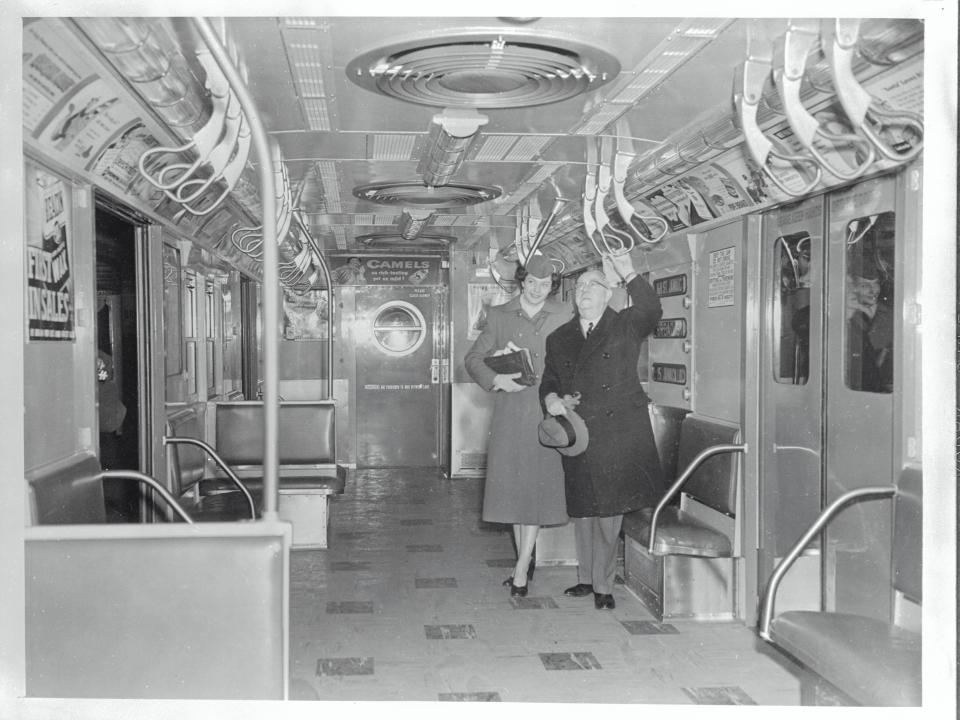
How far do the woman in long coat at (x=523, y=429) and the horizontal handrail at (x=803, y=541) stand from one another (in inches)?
78.4

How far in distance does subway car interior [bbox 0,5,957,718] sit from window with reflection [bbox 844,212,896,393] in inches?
0.6

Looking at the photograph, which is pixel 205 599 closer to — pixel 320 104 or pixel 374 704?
pixel 374 704

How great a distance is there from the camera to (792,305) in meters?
4.13

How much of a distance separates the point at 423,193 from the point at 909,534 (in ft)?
12.4

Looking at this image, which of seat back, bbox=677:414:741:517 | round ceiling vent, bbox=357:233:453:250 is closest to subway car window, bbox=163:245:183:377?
seat back, bbox=677:414:741:517

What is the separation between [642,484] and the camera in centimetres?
455

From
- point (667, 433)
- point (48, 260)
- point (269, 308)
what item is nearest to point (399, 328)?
point (667, 433)

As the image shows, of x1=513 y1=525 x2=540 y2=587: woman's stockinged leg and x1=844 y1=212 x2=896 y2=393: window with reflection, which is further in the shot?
x1=513 y1=525 x2=540 y2=587: woman's stockinged leg

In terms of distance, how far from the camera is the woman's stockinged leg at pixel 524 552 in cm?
473

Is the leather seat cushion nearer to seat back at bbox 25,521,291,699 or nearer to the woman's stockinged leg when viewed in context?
the woman's stockinged leg

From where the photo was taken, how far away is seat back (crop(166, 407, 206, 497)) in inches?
194

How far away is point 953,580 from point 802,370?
1.54 m

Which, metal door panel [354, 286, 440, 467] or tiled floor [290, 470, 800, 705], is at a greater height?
metal door panel [354, 286, 440, 467]

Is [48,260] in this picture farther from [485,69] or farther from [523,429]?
[523,429]
